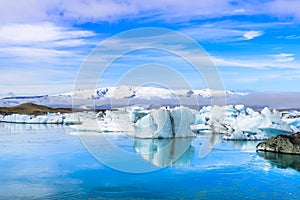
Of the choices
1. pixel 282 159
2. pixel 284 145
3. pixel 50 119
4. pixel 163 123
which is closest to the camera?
pixel 282 159

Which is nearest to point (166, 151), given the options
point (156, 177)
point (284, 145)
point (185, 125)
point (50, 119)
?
point (284, 145)

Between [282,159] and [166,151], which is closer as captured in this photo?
[282,159]

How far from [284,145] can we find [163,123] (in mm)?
6215

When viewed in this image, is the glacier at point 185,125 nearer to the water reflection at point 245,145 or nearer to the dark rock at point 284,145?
the water reflection at point 245,145

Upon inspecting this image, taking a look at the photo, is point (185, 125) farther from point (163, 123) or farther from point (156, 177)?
point (156, 177)

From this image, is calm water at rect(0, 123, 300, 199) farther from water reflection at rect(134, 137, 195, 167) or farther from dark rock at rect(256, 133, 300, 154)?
dark rock at rect(256, 133, 300, 154)

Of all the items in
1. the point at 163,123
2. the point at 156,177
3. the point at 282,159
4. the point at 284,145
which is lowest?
the point at 156,177

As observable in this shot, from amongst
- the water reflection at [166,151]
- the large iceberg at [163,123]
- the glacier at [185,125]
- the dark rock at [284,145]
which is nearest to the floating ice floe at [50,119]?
the glacier at [185,125]

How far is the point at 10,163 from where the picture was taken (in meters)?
11.0

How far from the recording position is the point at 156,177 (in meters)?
9.31

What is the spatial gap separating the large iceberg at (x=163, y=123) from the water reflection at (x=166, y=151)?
0.57 meters

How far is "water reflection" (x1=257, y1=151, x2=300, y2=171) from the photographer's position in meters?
11.0

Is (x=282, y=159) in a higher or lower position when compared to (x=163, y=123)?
lower

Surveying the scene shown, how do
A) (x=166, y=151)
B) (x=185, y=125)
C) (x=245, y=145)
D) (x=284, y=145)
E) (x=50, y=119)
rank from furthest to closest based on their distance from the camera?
(x=50, y=119), (x=185, y=125), (x=245, y=145), (x=166, y=151), (x=284, y=145)
